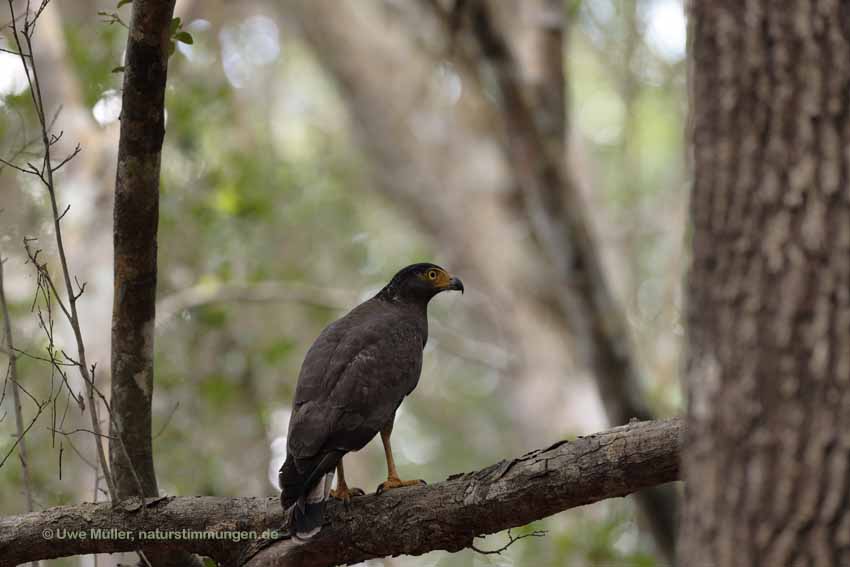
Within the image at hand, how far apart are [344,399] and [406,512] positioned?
868mm

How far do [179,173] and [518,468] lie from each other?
783cm

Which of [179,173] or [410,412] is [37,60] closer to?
[179,173]

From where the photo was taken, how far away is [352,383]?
5.29 metres

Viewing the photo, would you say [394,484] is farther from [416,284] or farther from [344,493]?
[416,284]

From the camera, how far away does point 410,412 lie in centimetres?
2008

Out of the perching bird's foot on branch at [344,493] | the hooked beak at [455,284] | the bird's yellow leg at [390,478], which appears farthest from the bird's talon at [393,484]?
the hooked beak at [455,284]

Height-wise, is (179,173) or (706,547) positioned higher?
(179,173)

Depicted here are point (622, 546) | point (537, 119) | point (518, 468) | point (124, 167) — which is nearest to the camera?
point (518, 468)

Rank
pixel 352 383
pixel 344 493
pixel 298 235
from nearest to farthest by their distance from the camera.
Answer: pixel 344 493, pixel 352 383, pixel 298 235

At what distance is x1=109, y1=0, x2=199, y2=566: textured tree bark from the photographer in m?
4.36

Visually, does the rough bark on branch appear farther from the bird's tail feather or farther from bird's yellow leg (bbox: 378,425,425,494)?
bird's yellow leg (bbox: 378,425,425,494)

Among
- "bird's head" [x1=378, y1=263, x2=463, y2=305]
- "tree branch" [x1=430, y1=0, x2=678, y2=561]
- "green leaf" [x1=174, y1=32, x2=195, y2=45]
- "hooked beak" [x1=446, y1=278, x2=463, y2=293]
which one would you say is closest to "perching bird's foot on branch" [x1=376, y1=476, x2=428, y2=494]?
"bird's head" [x1=378, y1=263, x2=463, y2=305]

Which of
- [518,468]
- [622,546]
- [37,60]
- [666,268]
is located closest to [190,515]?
[518,468]

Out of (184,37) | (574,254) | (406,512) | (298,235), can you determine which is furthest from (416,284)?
(298,235)
